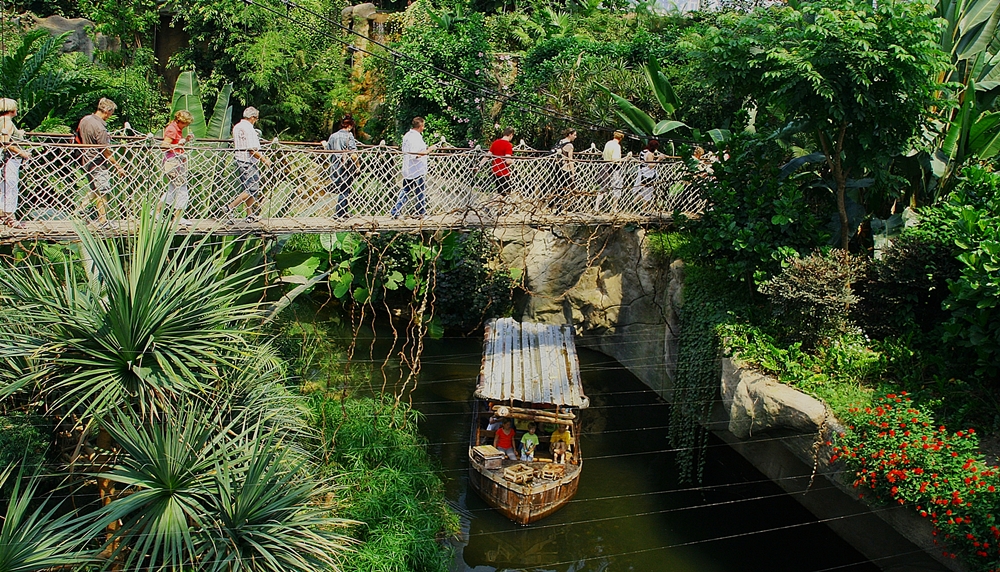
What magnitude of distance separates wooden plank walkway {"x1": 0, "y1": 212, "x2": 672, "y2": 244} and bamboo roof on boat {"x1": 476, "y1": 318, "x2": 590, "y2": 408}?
6.57 ft

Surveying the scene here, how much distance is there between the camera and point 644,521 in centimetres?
1059

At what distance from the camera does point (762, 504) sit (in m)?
10.7

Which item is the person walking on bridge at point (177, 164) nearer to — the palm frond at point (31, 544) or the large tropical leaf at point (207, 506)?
the large tropical leaf at point (207, 506)

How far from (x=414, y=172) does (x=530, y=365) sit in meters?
3.23

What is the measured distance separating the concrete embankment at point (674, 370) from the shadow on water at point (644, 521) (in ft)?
1.12

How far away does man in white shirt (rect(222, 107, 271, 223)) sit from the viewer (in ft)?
29.4

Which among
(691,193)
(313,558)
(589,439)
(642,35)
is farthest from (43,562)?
(642,35)

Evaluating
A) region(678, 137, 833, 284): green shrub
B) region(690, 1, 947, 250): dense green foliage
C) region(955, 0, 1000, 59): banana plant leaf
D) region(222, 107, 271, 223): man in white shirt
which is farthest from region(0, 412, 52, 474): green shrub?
region(955, 0, 1000, 59): banana plant leaf

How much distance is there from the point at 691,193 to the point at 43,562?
30.9 feet

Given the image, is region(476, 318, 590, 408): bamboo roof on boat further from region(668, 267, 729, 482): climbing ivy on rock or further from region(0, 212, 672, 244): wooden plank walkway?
region(0, 212, 672, 244): wooden plank walkway

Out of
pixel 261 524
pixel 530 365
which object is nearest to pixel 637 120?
pixel 530 365

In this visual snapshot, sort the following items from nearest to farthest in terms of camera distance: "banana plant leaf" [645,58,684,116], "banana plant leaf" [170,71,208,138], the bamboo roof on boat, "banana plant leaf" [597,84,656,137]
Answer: the bamboo roof on boat < "banana plant leaf" [170,71,208,138] < "banana plant leaf" [597,84,656,137] < "banana plant leaf" [645,58,684,116]

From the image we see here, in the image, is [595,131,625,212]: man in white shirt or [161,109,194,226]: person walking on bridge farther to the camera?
[595,131,625,212]: man in white shirt

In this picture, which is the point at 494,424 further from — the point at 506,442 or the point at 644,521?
the point at 644,521
